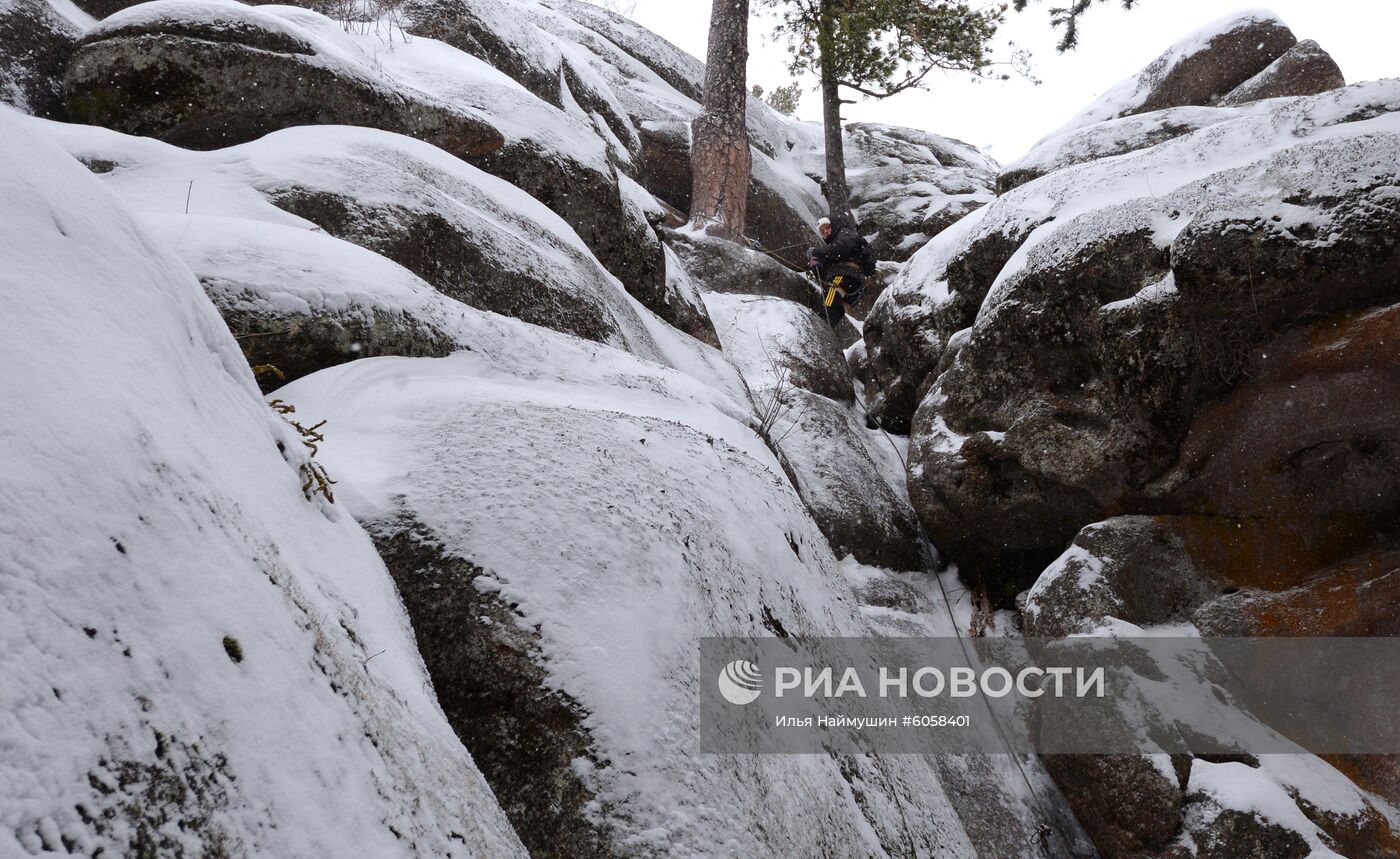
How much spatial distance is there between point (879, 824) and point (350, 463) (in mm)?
2557

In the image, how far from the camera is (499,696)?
2.51 metres

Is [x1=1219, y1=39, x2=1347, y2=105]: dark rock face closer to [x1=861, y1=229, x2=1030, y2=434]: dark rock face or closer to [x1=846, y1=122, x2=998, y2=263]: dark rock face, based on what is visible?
[x1=846, y1=122, x2=998, y2=263]: dark rock face

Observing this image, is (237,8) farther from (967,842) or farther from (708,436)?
(967,842)

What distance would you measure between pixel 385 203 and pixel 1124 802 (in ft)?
20.4

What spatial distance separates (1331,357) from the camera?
526 cm

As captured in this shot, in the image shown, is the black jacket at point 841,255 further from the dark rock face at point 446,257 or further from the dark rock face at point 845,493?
the dark rock face at point 446,257

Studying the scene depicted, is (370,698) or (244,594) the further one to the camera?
(370,698)

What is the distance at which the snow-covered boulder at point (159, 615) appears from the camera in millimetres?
1144

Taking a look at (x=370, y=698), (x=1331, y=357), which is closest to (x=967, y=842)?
(x=370, y=698)

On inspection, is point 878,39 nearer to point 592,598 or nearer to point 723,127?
point 723,127

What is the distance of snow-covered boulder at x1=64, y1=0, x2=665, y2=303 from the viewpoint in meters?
5.58

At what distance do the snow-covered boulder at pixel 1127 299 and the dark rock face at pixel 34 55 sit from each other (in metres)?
7.53

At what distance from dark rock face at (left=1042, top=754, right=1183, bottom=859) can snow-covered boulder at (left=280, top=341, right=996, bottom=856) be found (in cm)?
179

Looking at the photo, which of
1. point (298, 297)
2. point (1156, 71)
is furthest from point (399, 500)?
point (1156, 71)
